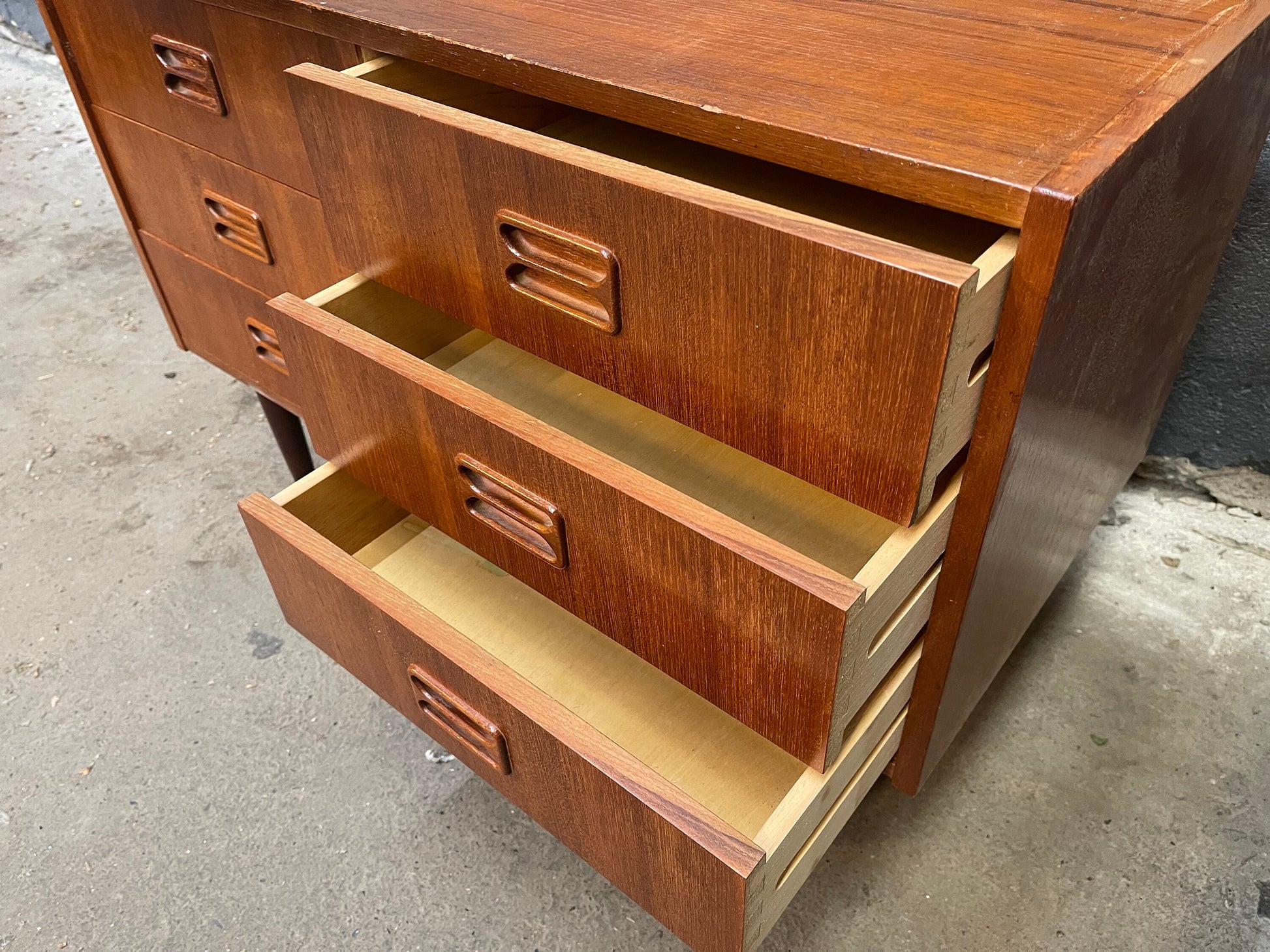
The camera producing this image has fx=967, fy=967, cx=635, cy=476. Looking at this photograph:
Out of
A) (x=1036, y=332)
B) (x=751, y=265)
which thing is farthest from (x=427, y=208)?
(x=1036, y=332)

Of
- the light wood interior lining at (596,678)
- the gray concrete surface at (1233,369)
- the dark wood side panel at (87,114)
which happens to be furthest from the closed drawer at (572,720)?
the gray concrete surface at (1233,369)

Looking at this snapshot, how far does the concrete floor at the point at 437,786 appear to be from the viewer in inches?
31.4

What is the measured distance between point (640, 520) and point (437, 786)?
51cm

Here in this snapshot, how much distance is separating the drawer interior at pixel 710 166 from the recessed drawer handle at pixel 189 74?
0.23 m

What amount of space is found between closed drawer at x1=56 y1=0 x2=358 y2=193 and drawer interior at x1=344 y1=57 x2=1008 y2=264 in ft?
0.20

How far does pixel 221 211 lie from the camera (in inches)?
36.1

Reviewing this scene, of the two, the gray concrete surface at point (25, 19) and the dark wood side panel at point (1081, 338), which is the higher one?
the dark wood side panel at point (1081, 338)

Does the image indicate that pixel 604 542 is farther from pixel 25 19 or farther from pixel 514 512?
pixel 25 19

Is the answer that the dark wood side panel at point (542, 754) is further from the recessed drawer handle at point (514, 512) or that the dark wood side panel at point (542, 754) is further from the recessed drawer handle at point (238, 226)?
the recessed drawer handle at point (238, 226)

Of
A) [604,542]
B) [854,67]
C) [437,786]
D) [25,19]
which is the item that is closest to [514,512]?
[604,542]

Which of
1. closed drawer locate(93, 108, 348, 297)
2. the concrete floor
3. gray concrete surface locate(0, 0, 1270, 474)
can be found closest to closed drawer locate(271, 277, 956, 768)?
closed drawer locate(93, 108, 348, 297)

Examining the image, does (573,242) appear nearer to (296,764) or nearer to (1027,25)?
(1027,25)

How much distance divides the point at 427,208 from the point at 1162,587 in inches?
34.2

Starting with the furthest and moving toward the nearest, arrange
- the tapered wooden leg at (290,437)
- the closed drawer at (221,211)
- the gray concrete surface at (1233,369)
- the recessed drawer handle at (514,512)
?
the tapered wooden leg at (290,437)
the gray concrete surface at (1233,369)
the closed drawer at (221,211)
the recessed drawer handle at (514,512)
